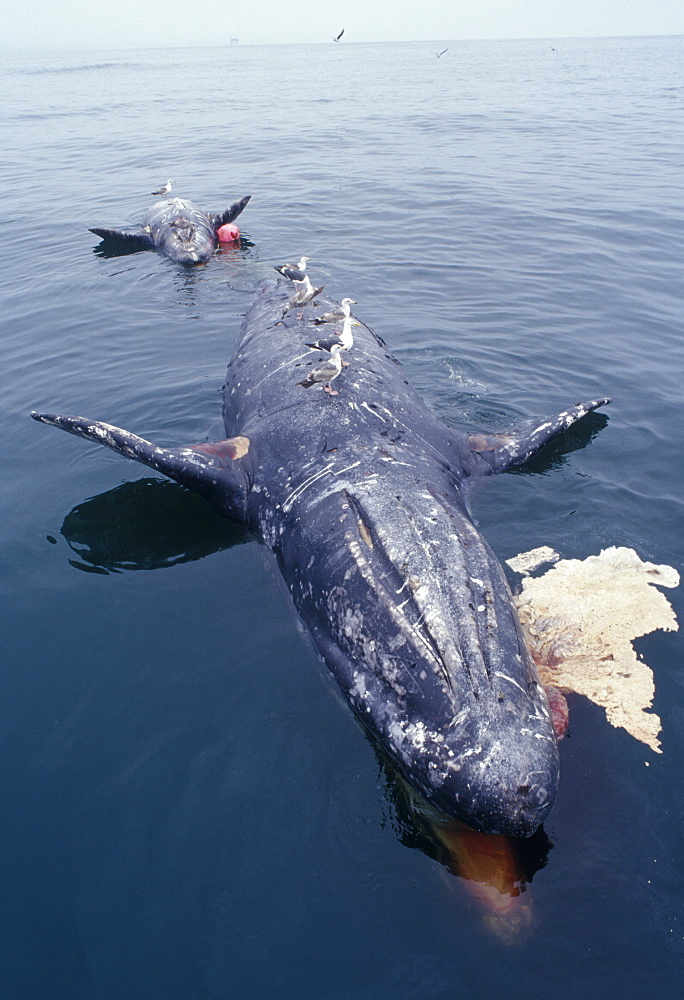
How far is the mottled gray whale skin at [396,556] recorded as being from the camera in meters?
4.41

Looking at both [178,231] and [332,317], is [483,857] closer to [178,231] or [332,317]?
[332,317]

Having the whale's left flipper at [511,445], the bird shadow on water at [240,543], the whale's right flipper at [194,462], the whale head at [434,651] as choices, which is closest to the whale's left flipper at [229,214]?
the bird shadow on water at [240,543]

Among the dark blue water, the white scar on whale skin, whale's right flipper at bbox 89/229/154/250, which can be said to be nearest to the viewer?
the dark blue water

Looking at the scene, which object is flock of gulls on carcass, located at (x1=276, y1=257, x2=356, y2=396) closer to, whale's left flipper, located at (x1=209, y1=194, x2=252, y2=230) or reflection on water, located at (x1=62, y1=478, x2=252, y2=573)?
reflection on water, located at (x1=62, y1=478, x2=252, y2=573)

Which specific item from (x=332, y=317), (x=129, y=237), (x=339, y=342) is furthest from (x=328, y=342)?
(x=129, y=237)

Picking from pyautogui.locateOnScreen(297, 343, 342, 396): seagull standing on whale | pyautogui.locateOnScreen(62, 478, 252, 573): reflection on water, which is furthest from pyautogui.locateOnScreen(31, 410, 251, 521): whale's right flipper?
pyautogui.locateOnScreen(297, 343, 342, 396): seagull standing on whale

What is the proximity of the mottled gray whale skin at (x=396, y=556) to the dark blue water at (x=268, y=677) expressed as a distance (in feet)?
1.68

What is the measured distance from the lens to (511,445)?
812 centimetres

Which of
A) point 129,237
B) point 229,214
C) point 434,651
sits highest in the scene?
point 229,214

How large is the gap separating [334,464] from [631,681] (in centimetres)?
321

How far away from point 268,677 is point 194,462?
258 centimetres

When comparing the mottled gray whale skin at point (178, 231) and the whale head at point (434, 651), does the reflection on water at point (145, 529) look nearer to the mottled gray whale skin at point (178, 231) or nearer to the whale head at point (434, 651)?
the whale head at point (434, 651)

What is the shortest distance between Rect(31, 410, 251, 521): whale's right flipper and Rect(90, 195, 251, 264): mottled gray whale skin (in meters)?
10.7

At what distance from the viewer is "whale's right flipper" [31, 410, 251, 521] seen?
286 inches
